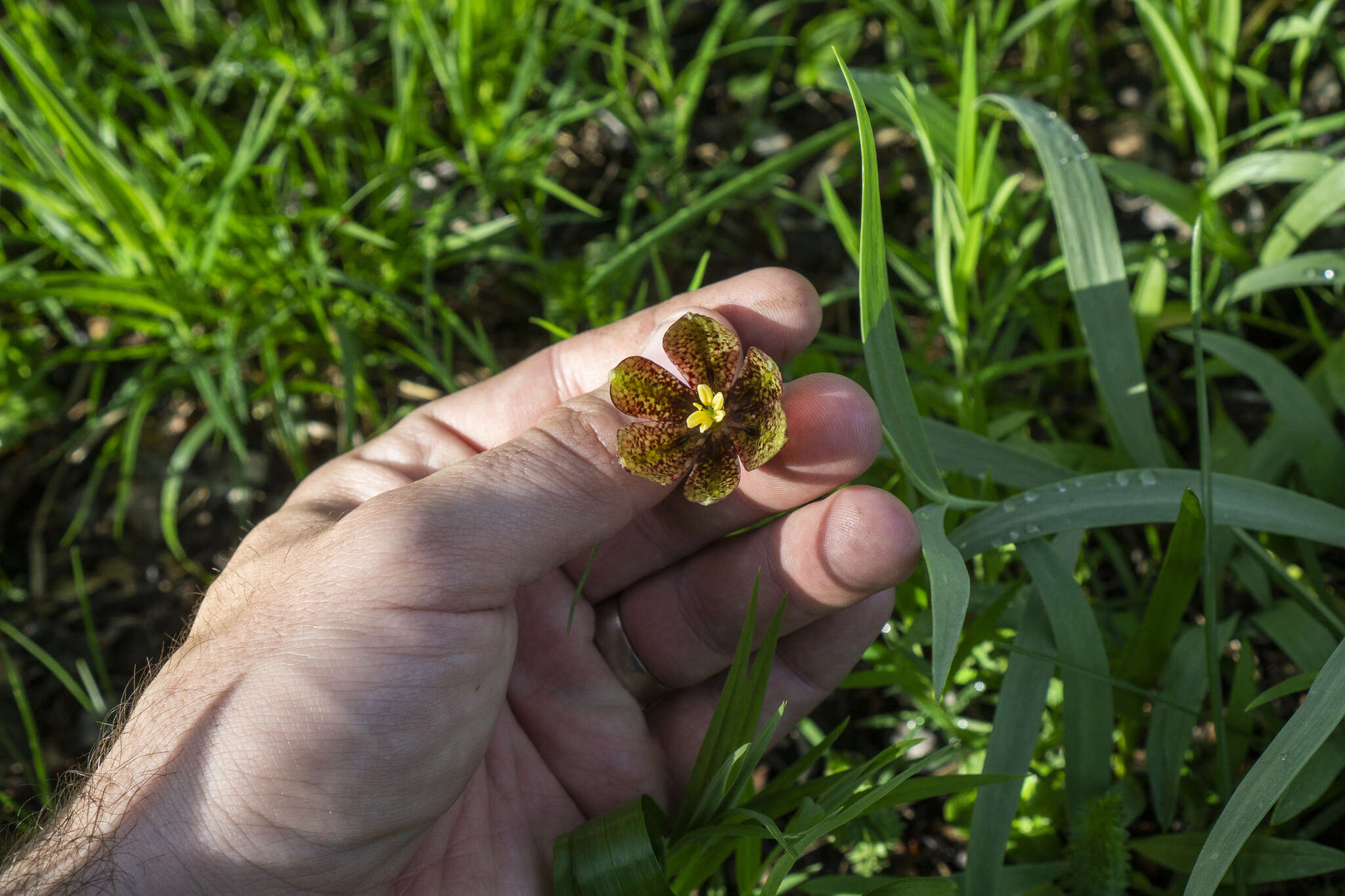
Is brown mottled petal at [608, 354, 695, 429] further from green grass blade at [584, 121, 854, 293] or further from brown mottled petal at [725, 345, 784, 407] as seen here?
green grass blade at [584, 121, 854, 293]

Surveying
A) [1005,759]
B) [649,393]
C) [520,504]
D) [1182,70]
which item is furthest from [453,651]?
[1182,70]

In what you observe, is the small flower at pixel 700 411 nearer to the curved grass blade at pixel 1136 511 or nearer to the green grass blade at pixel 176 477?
the curved grass blade at pixel 1136 511

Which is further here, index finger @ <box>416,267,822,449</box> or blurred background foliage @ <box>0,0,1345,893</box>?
blurred background foliage @ <box>0,0,1345,893</box>

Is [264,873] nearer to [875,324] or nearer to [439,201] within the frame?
[875,324]

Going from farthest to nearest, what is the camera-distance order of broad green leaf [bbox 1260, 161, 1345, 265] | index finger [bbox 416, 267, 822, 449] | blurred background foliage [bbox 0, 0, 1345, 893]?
broad green leaf [bbox 1260, 161, 1345, 265] < blurred background foliage [bbox 0, 0, 1345, 893] < index finger [bbox 416, 267, 822, 449]

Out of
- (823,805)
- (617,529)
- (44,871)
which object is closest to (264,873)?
(44,871)

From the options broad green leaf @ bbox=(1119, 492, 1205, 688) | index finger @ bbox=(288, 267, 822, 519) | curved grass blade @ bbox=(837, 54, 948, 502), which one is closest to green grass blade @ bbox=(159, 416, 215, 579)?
index finger @ bbox=(288, 267, 822, 519)

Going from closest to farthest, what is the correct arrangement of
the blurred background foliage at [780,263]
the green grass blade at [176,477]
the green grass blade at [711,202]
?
the blurred background foliage at [780,263]
the green grass blade at [711,202]
the green grass blade at [176,477]

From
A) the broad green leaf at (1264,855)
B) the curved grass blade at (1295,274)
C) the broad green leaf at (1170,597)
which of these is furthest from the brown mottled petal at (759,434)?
the curved grass blade at (1295,274)
